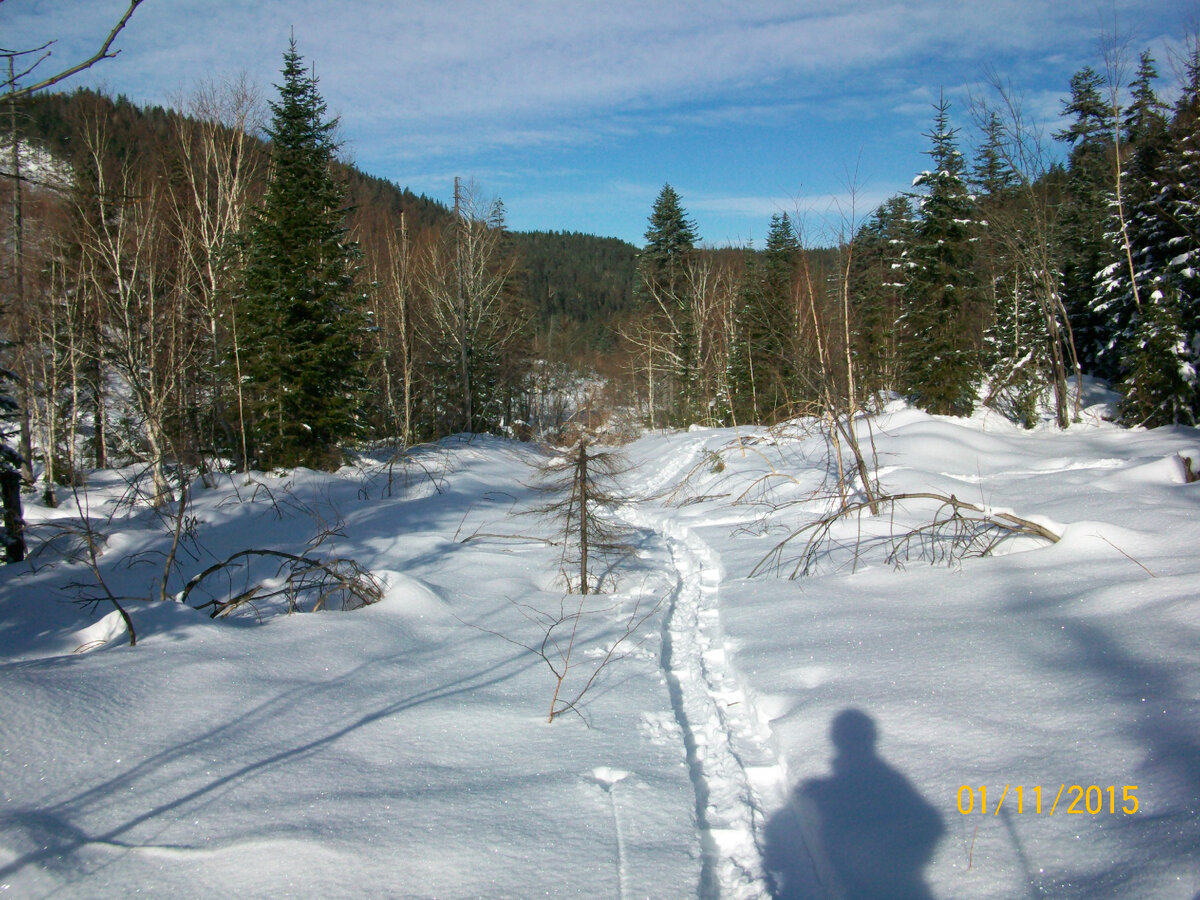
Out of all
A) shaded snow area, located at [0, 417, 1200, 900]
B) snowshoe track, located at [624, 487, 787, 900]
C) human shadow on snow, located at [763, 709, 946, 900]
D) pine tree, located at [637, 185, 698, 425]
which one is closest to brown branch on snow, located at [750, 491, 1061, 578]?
shaded snow area, located at [0, 417, 1200, 900]

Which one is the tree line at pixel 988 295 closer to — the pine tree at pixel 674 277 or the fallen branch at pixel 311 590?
the pine tree at pixel 674 277

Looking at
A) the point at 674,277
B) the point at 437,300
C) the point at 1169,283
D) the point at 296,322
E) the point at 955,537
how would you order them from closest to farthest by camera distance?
the point at 955,537
the point at 296,322
the point at 1169,283
the point at 437,300
the point at 674,277

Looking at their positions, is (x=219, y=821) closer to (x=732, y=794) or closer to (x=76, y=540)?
(x=732, y=794)

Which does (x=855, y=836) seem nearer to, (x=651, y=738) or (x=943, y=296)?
(x=651, y=738)

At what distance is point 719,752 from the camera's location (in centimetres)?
361

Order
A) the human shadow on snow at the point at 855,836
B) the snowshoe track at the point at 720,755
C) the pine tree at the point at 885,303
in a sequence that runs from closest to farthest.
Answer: the human shadow on snow at the point at 855,836 → the snowshoe track at the point at 720,755 → the pine tree at the point at 885,303

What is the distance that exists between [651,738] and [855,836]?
1213 mm

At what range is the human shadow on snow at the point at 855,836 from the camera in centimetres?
252

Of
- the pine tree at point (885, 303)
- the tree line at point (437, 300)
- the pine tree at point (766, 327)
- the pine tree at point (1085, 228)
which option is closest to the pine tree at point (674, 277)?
the tree line at point (437, 300)

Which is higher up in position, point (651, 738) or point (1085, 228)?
point (1085, 228)

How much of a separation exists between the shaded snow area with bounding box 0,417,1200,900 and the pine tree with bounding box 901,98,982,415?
14.7 meters

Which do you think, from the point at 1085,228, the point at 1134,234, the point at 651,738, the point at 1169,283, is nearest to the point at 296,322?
the point at 651,738

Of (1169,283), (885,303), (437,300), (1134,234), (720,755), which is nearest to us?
(720,755)

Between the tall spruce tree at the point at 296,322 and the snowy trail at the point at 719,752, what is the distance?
11.1 metres
